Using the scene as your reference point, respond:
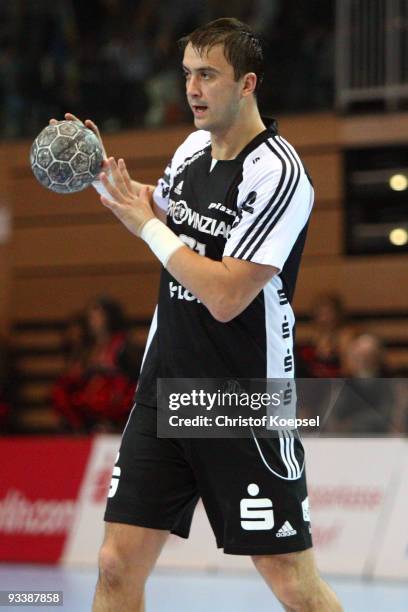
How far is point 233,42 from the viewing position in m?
3.93

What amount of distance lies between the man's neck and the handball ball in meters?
0.41

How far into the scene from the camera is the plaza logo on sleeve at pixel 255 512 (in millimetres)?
3830

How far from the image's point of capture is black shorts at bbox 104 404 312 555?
A: 3838 millimetres

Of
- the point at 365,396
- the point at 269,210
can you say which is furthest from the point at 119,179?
the point at 365,396

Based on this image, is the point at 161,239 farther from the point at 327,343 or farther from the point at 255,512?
the point at 327,343

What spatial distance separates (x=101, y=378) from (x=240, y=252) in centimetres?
571

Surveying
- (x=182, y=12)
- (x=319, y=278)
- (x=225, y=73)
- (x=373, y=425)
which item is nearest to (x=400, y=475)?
(x=373, y=425)

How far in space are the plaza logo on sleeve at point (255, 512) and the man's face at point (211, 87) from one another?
1188 mm

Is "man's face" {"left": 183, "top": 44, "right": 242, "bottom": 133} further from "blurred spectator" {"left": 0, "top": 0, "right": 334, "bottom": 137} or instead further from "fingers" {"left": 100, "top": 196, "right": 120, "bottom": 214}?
"blurred spectator" {"left": 0, "top": 0, "right": 334, "bottom": 137}

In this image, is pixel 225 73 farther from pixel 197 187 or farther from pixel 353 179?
pixel 353 179

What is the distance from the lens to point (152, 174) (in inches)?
467

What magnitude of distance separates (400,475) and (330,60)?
4.74 meters

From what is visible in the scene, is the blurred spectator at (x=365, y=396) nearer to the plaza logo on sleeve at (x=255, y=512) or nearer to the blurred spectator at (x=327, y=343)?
the blurred spectator at (x=327, y=343)

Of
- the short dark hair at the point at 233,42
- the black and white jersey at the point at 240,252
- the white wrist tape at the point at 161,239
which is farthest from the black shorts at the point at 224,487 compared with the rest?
the short dark hair at the point at 233,42
